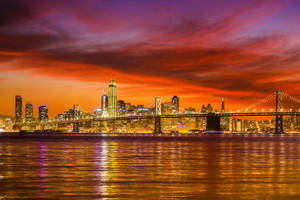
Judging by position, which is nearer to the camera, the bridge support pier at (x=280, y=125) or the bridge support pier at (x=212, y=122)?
the bridge support pier at (x=212, y=122)

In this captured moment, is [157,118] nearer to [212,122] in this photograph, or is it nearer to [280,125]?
[212,122]

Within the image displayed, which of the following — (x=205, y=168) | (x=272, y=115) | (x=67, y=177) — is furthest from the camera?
(x=272, y=115)

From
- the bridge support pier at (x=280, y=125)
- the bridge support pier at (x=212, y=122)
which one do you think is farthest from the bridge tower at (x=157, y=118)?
the bridge support pier at (x=280, y=125)

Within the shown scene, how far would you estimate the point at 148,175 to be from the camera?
1672 centimetres

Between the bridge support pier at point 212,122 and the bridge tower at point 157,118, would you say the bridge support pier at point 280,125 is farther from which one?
the bridge tower at point 157,118

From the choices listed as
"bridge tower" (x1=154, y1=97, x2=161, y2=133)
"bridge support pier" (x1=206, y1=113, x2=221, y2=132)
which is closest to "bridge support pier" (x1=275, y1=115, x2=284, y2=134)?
"bridge support pier" (x1=206, y1=113, x2=221, y2=132)

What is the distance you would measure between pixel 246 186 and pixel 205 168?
593 cm

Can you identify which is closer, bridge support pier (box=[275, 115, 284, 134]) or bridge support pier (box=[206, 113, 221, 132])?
bridge support pier (box=[206, 113, 221, 132])

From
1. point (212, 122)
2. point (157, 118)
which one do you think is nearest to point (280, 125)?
point (212, 122)

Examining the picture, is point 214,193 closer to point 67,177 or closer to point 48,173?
point 67,177

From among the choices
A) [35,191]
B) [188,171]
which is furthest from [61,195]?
[188,171]

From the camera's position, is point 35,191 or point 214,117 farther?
point 214,117

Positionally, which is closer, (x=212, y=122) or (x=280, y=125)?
(x=212, y=122)

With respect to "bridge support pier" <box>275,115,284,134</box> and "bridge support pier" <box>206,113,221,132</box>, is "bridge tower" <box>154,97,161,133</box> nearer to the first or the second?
"bridge support pier" <box>206,113,221,132</box>
